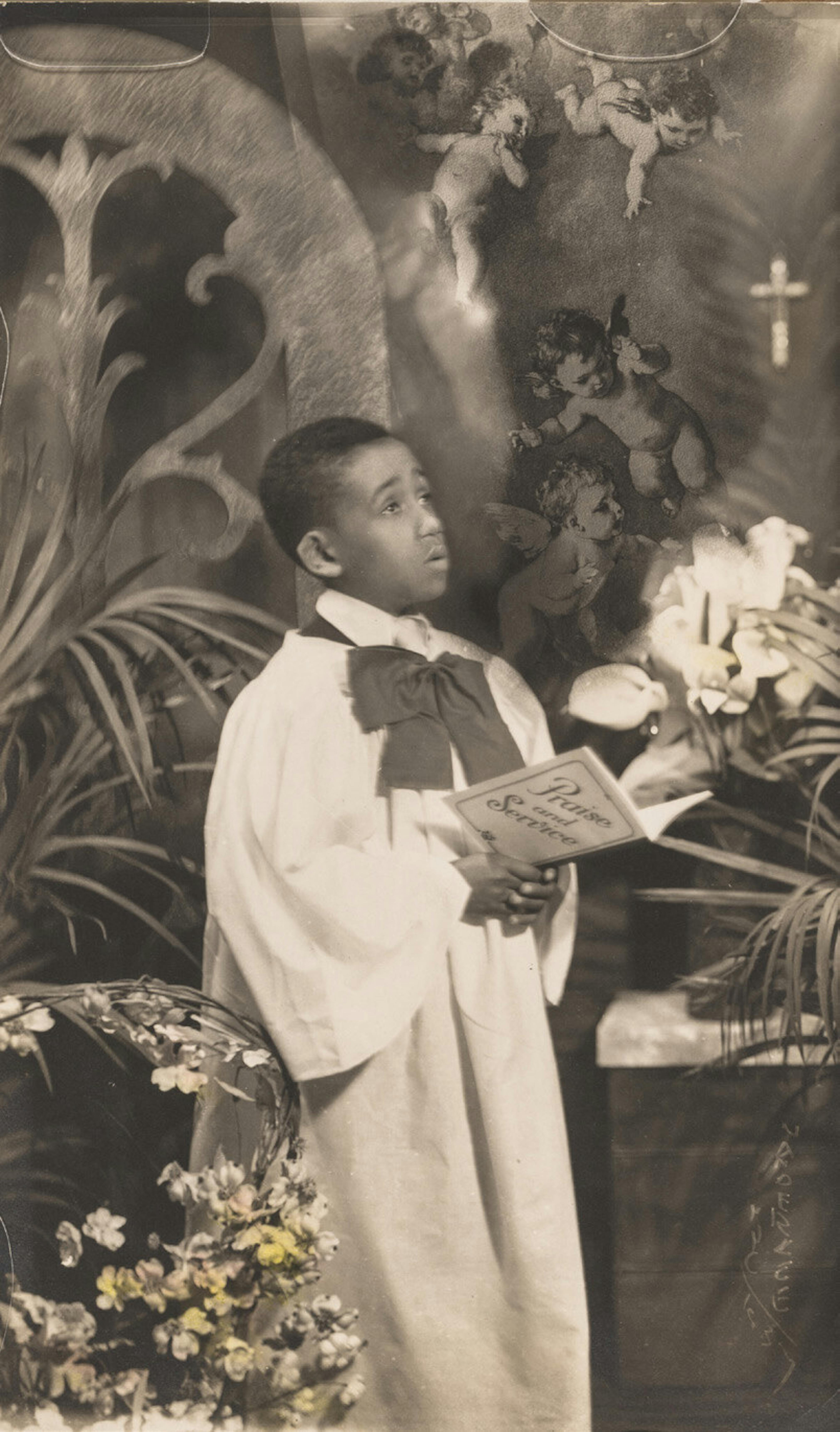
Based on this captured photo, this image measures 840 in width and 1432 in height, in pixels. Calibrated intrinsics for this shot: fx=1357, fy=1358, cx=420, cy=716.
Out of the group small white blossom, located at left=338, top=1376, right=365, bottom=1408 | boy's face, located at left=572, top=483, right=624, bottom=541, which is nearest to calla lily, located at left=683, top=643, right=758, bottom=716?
boy's face, located at left=572, top=483, right=624, bottom=541

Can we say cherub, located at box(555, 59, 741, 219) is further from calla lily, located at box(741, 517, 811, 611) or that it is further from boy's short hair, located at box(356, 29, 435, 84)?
calla lily, located at box(741, 517, 811, 611)

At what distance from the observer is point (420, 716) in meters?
2.42

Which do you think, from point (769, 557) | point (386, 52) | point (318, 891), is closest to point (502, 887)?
point (318, 891)

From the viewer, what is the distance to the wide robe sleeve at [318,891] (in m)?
2.36

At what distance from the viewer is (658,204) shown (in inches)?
96.9

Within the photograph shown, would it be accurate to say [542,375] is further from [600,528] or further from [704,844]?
[704,844]

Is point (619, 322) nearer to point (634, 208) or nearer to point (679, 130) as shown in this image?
point (634, 208)

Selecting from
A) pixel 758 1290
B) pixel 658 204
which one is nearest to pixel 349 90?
pixel 658 204

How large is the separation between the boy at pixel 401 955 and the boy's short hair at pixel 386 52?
0.63 meters

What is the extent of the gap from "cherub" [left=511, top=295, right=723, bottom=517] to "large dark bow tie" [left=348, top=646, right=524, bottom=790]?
17.0 inches

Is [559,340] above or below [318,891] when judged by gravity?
above

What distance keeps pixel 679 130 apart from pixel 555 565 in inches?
32.7
